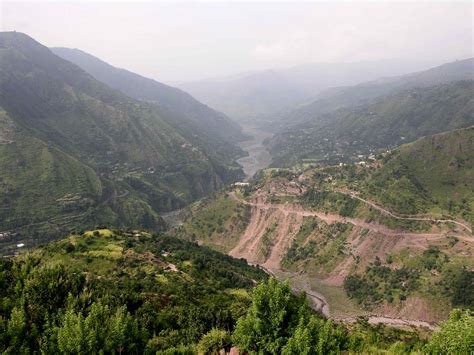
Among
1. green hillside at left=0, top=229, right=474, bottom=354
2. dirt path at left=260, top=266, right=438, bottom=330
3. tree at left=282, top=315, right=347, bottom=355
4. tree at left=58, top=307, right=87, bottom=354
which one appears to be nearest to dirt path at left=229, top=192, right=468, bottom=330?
dirt path at left=260, top=266, right=438, bottom=330

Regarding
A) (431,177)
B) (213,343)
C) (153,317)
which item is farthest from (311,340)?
(431,177)

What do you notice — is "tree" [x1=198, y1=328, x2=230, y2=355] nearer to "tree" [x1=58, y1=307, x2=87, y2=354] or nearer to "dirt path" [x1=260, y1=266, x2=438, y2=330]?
"tree" [x1=58, y1=307, x2=87, y2=354]

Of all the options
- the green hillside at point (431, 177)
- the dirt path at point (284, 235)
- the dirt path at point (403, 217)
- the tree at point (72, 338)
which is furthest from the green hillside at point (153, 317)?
the green hillside at point (431, 177)

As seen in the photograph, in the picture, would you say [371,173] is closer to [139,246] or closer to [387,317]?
[387,317]

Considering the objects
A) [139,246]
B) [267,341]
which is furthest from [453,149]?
[267,341]

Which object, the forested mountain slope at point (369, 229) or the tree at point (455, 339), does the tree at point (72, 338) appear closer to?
the tree at point (455, 339)

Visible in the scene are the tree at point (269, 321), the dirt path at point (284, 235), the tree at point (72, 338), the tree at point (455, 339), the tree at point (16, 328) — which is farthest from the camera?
the dirt path at point (284, 235)
